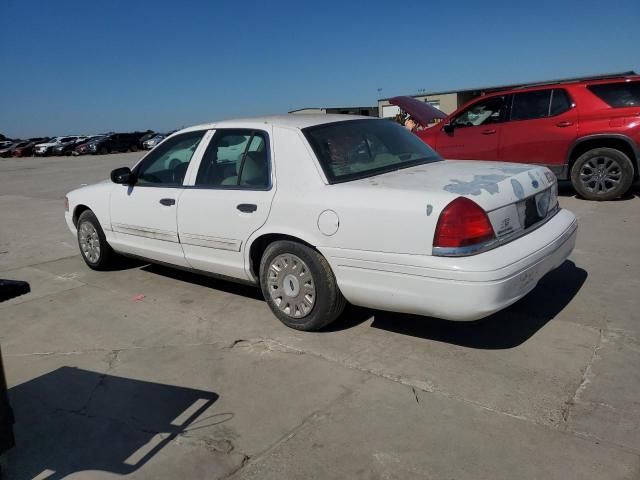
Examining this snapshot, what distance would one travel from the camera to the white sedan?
332 cm

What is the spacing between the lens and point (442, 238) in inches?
129

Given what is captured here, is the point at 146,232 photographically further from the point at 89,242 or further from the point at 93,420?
the point at 93,420

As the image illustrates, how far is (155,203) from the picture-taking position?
4.97 meters

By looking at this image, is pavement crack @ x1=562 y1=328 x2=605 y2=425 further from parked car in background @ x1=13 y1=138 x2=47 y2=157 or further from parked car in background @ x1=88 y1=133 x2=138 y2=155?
parked car in background @ x1=13 y1=138 x2=47 y2=157

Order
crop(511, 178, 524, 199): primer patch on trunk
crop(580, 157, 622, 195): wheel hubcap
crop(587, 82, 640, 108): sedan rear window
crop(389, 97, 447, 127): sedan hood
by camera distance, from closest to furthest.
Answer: crop(511, 178, 524, 199): primer patch on trunk < crop(587, 82, 640, 108): sedan rear window < crop(580, 157, 622, 195): wheel hubcap < crop(389, 97, 447, 127): sedan hood

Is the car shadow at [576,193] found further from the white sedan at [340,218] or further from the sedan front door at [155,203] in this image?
the sedan front door at [155,203]

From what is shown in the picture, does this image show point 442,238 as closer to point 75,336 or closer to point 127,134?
point 75,336

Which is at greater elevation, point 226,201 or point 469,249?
point 226,201

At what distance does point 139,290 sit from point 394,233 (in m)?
2.97

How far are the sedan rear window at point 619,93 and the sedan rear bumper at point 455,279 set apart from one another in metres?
5.33

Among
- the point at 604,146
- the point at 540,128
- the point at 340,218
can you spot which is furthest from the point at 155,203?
the point at 604,146

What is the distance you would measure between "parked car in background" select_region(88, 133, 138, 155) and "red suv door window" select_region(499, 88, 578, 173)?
37.6 metres

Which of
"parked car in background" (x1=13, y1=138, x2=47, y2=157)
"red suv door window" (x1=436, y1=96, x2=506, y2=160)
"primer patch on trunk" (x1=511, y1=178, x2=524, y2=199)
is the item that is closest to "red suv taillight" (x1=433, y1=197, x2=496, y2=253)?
"primer patch on trunk" (x1=511, y1=178, x2=524, y2=199)

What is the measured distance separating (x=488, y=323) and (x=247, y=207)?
1970mm
